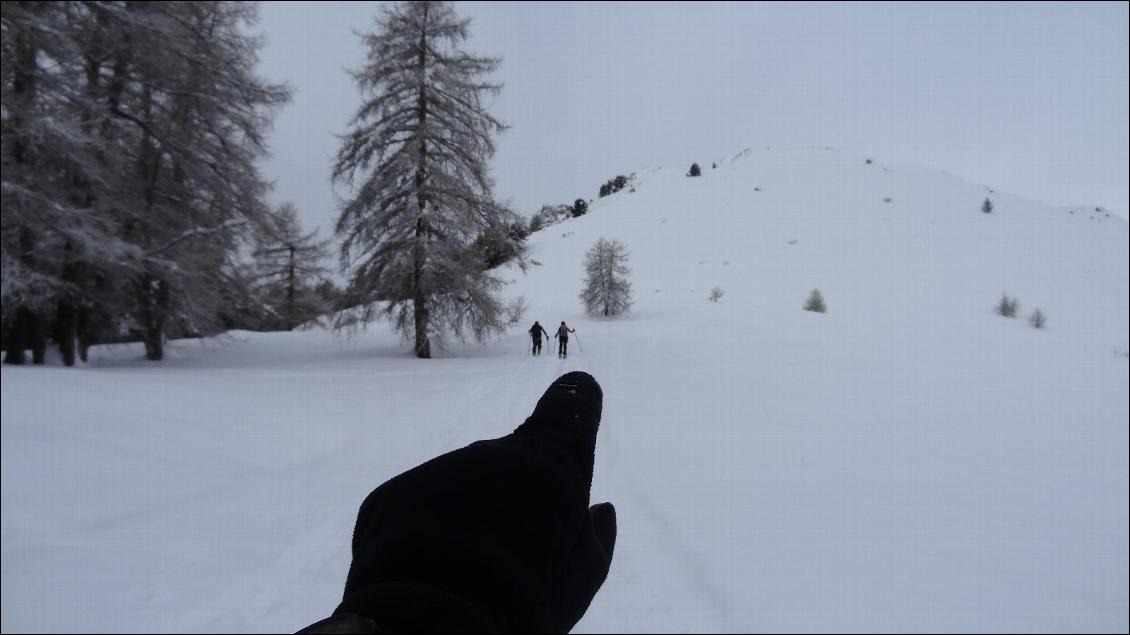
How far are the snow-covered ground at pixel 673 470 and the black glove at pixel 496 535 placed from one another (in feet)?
1.92

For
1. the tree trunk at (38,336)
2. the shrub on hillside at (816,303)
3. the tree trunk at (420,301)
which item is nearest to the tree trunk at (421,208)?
the tree trunk at (420,301)

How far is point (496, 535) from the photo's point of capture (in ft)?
2.71

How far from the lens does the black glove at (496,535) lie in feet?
2.41

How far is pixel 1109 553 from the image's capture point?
12.2 feet

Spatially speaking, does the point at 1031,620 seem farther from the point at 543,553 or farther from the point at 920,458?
the point at 543,553

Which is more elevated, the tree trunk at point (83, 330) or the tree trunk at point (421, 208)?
the tree trunk at point (421, 208)

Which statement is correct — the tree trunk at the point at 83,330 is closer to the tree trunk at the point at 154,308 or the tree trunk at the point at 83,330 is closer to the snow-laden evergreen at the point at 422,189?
the tree trunk at the point at 154,308

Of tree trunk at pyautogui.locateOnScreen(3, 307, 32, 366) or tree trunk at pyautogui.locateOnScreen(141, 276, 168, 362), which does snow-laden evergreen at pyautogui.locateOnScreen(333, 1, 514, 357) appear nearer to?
tree trunk at pyautogui.locateOnScreen(141, 276, 168, 362)

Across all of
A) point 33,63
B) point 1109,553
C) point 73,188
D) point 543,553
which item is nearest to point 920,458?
point 1109,553

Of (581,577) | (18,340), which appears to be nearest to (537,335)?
(581,577)

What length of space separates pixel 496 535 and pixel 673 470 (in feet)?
11.4

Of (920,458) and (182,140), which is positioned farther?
(182,140)

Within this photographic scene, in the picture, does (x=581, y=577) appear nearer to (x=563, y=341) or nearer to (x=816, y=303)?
(x=563, y=341)

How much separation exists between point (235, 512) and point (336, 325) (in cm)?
858
